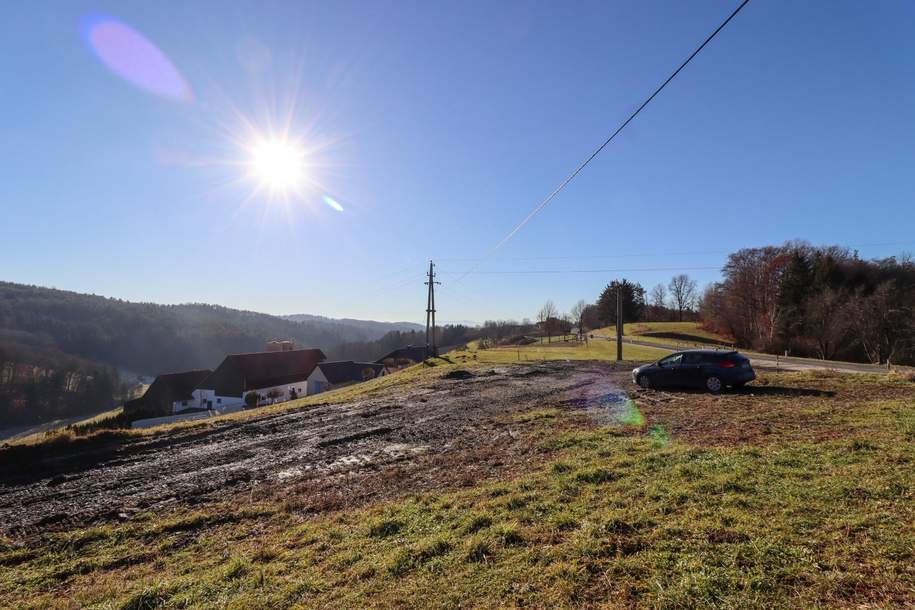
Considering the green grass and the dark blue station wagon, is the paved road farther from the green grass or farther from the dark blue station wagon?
the dark blue station wagon

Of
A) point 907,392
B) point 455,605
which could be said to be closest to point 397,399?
point 455,605

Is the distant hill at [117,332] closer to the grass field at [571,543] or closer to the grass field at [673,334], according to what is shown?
the grass field at [673,334]

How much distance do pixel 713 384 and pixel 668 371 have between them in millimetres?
1519

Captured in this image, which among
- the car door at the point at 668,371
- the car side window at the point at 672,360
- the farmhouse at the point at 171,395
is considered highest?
the car side window at the point at 672,360

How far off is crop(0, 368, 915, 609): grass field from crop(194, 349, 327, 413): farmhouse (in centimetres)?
3781

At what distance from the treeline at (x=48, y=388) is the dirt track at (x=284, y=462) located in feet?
299

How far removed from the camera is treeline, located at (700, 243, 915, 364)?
38094 mm

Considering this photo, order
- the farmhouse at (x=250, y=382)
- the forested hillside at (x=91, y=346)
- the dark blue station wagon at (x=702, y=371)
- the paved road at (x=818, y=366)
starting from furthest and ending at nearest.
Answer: the forested hillside at (x=91, y=346)
the farmhouse at (x=250, y=382)
the paved road at (x=818, y=366)
the dark blue station wagon at (x=702, y=371)

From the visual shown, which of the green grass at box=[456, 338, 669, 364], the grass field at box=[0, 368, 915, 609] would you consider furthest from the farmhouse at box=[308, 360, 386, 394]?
the grass field at box=[0, 368, 915, 609]

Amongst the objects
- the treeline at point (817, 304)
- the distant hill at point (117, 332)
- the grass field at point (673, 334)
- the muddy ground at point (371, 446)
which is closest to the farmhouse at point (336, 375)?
the muddy ground at point (371, 446)

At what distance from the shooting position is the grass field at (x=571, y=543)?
3373 mm

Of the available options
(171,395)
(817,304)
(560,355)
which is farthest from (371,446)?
(817,304)

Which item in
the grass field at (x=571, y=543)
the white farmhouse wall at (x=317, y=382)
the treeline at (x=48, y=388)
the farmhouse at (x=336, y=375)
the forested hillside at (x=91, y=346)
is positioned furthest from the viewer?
the forested hillside at (x=91, y=346)

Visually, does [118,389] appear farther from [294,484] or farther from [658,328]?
[658,328]
